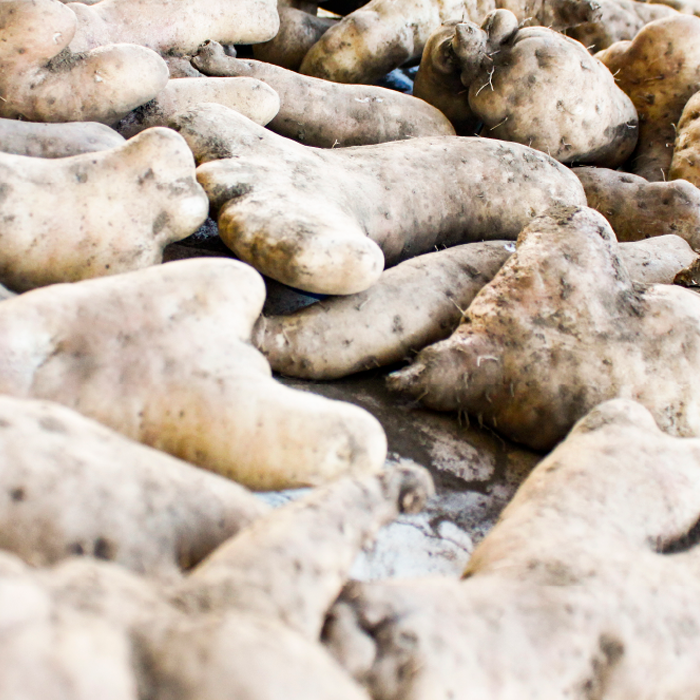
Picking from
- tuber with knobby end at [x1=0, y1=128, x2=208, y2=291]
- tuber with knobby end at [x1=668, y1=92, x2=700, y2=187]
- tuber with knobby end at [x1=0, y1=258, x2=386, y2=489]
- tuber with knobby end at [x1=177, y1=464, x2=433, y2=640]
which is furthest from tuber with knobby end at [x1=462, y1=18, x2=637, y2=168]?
tuber with knobby end at [x1=177, y1=464, x2=433, y2=640]

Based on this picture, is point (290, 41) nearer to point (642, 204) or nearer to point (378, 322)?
point (642, 204)

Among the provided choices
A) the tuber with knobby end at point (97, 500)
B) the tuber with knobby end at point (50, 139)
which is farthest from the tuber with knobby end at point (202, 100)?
the tuber with knobby end at point (97, 500)

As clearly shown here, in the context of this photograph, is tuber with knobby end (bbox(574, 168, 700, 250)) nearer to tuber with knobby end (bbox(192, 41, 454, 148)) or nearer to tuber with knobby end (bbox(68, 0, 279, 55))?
tuber with knobby end (bbox(192, 41, 454, 148))

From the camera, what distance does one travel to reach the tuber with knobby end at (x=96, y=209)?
1.04 metres

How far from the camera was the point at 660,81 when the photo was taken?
2.43 metres

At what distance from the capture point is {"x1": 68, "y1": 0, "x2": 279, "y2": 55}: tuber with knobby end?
166cm

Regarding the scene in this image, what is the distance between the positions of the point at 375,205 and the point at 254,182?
343 millimetres

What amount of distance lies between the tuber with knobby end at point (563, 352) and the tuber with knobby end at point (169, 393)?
439mm

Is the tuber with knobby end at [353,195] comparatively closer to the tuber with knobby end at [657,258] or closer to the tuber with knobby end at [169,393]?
the tuber with knobby end at [657,258]

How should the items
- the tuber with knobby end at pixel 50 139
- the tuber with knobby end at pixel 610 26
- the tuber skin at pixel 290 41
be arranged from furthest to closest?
1. the tuber with knobby end at pixel 610 26
2. the tuber skin at pixel 290 41
3. the tuber with knobby end at pixel 50 139

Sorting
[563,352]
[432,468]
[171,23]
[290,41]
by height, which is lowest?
[432,468]

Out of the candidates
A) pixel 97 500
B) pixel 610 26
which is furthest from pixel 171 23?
pixel 610 26

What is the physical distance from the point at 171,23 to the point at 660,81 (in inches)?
67.6

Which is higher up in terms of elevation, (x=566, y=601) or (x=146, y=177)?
(x=146, y=177)
